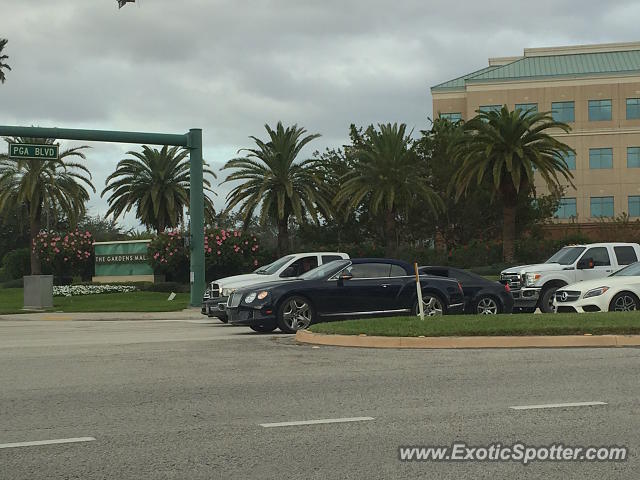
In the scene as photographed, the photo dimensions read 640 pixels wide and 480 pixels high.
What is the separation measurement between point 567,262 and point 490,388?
13795 millimetres

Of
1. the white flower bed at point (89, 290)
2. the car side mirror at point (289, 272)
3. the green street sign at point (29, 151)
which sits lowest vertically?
the white flower bed at point (89, 290)

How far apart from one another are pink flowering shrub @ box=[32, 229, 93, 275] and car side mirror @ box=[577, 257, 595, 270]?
38.3 m

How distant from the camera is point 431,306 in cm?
1842

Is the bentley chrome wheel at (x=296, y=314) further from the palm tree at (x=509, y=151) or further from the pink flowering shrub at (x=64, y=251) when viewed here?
the pink flowering shrub at (x=64, y=251)

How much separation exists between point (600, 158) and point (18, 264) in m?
45.7

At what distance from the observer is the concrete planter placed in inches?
1297

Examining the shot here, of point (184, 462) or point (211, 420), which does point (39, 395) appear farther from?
point (184, 462)

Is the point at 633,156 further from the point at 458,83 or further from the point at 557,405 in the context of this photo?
the point at 557,405

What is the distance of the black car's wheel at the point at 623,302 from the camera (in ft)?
60.7

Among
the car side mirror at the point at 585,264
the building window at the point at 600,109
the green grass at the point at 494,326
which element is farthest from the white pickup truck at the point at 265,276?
the building window at the point at 600,109

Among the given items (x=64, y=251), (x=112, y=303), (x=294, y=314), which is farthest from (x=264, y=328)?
(x=64, y=251)

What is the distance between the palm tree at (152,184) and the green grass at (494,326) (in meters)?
42.7

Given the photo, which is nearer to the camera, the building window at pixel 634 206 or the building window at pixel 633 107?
the building window at pixel 634 206

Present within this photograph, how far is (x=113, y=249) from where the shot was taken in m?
55.1
